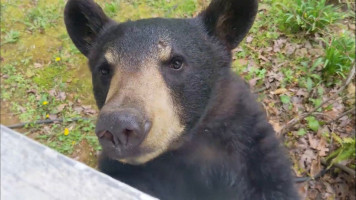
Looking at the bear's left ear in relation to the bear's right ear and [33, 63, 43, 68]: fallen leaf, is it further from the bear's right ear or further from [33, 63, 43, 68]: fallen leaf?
[33, 63, 43, 68]: fallen leaf

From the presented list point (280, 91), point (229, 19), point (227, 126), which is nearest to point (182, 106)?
point (227, 126)

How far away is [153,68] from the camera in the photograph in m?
2.66

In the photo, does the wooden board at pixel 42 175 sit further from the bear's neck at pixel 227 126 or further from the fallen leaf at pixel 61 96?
the fallen leaf at pixel 61 96

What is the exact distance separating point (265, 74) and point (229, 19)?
2.35 meters

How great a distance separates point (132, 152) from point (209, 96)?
958mm

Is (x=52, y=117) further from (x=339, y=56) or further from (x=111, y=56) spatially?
(x=339, y=56)

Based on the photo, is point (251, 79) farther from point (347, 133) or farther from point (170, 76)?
point (170, 76)

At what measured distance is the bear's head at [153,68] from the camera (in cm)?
228

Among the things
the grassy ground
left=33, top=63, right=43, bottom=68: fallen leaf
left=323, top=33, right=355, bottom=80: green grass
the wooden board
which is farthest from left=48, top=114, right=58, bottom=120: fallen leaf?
the wooden board

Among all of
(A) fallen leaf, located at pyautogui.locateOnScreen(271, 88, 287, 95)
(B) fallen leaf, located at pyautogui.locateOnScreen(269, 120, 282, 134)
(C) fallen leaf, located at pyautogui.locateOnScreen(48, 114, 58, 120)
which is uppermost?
(A) fallen leaf, located at pyautogui.locateOnScreen(271, 88, 287, 95)

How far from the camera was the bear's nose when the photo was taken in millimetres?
2115

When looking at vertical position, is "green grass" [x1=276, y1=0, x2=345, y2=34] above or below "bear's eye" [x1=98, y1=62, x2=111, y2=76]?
below

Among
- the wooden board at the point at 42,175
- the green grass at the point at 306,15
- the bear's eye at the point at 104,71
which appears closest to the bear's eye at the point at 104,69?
the bear's eye at the point at 104,71

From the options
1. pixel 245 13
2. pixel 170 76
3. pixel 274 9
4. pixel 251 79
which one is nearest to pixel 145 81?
pixel 170 76
